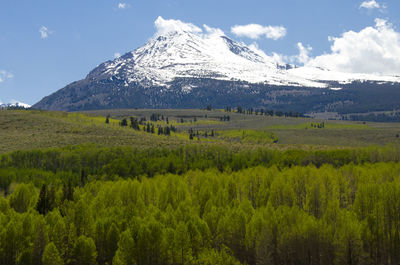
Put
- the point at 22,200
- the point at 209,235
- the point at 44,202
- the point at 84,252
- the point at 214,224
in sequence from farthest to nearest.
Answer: the point at 22,200
the point at 44,202
the point at 214,224
the point at 209,235
the point at 84,252

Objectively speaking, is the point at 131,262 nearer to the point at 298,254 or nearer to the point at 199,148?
the point at 298,254

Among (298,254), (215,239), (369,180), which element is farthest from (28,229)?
(369,180)

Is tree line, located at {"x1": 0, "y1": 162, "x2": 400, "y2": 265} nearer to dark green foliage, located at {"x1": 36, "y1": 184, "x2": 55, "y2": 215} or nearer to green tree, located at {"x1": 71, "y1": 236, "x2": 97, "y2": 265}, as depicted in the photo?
green tree, located at {"x1": 71, "y1": 236, "x2": 97, "y2": 265}

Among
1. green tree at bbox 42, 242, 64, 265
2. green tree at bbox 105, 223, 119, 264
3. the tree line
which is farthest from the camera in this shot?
green tree at bbox 105, 223, 119, 264

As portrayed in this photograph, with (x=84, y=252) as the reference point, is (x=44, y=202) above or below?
above

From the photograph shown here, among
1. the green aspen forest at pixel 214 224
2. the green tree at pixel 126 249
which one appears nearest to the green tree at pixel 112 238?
the green aspen forest at pixel 214 224

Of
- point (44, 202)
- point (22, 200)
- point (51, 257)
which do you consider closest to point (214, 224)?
point (51, 257)

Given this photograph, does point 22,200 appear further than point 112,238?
Yes

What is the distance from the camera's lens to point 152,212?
65.1m

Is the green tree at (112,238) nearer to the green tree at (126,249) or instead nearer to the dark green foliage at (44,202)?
the green tree at (126,249)

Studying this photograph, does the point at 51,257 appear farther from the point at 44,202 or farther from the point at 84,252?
the point at 44,202

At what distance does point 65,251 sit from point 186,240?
1824cm

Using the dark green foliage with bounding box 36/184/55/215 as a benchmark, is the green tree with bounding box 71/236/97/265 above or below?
below

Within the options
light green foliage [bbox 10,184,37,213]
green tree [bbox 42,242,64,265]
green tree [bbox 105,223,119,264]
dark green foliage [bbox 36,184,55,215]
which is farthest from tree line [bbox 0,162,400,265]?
light green foliage [bbox 10,184,37,213]
